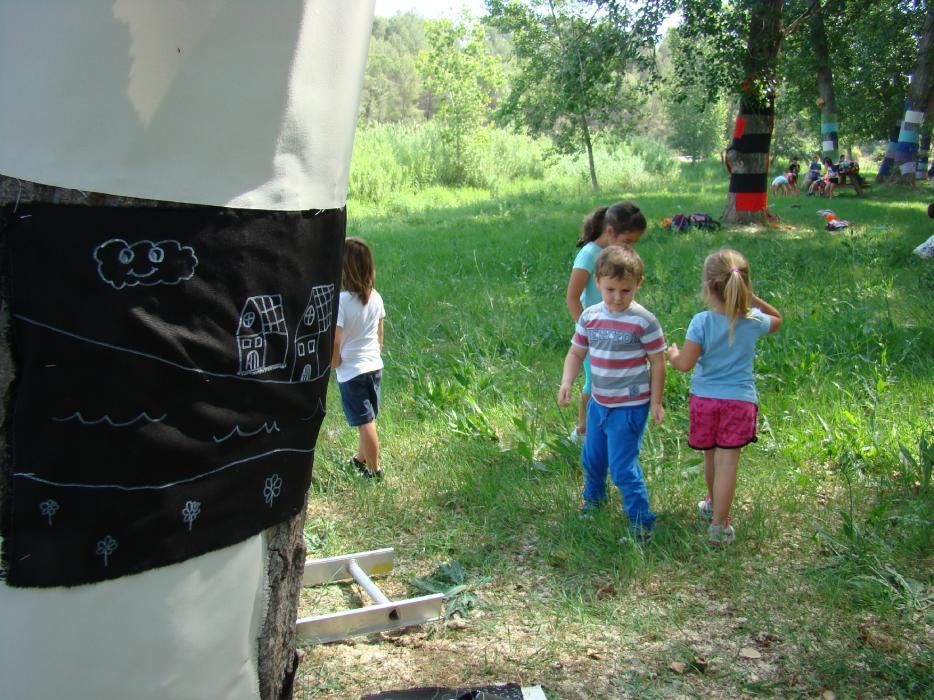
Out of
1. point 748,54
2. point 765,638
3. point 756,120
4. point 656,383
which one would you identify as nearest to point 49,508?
point 765,638

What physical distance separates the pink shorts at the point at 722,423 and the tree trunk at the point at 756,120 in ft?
31.3

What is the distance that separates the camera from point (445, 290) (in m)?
9.27

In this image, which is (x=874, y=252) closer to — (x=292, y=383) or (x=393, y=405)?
(x=393, y=405)

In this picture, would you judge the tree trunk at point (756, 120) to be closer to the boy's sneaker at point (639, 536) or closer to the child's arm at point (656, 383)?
the child's arm at point (656, 383)

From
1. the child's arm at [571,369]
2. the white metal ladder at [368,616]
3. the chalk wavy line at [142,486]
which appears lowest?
the white metal ladder at [368,616]

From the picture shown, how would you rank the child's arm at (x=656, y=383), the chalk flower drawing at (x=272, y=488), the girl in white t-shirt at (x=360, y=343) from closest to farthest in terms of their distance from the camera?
the chalk flower drawing at (x=272, y=488) < the child's arm at (x=656, y=383) < the girl in white t-shirt at (x=360, y=343)

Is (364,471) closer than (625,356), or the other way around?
(625,356)

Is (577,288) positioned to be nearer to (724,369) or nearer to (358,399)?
(724,369)

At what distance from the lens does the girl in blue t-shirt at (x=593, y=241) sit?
4.73 meters

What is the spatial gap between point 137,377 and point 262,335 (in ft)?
1.04

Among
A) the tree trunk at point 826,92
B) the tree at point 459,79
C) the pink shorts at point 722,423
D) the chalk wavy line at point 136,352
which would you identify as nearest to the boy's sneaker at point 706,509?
the pink shorts at point 722,423

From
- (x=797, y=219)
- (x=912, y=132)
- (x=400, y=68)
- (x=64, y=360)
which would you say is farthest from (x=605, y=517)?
(x=400, y=68)

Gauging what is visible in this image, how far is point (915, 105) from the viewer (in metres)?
20.9

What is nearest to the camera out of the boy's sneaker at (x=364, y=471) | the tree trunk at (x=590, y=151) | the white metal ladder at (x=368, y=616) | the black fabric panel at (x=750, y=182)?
the white metal ladder at (x=368, y=616)
